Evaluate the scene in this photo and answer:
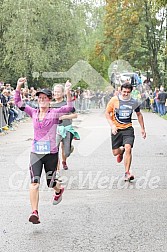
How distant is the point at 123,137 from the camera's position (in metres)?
9.73

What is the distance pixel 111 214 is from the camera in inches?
280

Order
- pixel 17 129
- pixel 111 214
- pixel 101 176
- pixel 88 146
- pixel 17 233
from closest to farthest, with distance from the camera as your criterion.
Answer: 1. pixel 17 233
2. pixel 111 214
3. pixel 101 176
4. pixel 88 146
5. pixel 17 129

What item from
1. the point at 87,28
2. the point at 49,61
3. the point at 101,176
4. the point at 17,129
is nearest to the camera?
the point at 101,176

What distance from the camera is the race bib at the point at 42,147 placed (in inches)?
272

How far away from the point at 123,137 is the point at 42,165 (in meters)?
3.00

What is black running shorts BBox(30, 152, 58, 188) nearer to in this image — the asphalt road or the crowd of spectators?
the asphalt road

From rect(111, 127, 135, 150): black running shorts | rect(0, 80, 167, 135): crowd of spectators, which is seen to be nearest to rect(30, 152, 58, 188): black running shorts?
rect(0, 80, 167, 135): crowd of spectators

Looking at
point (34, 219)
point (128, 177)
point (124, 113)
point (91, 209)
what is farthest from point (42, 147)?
point (124, 113)

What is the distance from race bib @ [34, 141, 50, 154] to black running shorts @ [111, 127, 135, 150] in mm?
2918

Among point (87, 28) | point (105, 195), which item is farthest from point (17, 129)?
point (87, 28)

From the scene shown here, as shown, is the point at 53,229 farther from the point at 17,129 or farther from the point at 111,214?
the point at 17,129

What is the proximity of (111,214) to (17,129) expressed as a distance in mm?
14675

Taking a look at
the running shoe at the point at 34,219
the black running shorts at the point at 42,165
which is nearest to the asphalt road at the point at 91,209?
the running shoe at the point at 34,219

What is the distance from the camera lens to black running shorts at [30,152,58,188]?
6828 millimetres
